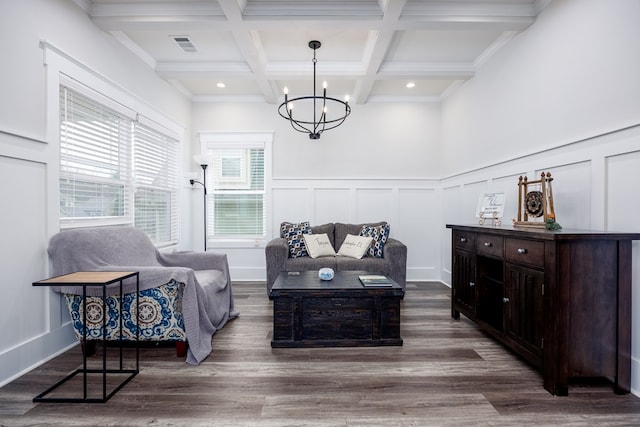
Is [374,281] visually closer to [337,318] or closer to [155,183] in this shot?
[337,318]

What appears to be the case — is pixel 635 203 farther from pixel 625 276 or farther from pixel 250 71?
pixel 250 71

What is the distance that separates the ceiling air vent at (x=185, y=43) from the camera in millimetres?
3395

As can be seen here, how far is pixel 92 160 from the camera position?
117 inches

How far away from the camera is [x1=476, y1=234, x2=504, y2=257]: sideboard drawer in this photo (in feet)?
8.39

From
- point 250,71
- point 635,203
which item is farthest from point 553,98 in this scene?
point 250,71

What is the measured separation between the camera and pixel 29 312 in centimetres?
228

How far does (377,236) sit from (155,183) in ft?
9.51

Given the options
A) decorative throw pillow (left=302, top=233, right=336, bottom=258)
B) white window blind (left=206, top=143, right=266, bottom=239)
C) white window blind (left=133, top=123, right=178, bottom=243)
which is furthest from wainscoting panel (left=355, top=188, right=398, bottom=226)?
white window blind (left=133, top=123, right=178, bottom=243)

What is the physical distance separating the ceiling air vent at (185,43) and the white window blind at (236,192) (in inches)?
66.6

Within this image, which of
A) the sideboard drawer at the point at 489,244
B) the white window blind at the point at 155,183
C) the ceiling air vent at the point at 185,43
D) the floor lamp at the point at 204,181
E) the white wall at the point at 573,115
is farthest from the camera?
the floor lamp at the point at 204,181

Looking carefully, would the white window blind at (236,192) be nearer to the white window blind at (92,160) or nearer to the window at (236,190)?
the window at (236,190)

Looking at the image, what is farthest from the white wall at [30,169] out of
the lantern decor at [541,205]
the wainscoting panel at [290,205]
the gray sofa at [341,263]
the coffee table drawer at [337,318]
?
the lantern decor at [541,205]

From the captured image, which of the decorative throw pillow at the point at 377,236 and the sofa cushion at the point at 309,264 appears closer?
the sofa cushion at the point at 309,264

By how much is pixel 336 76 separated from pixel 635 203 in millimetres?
3114
